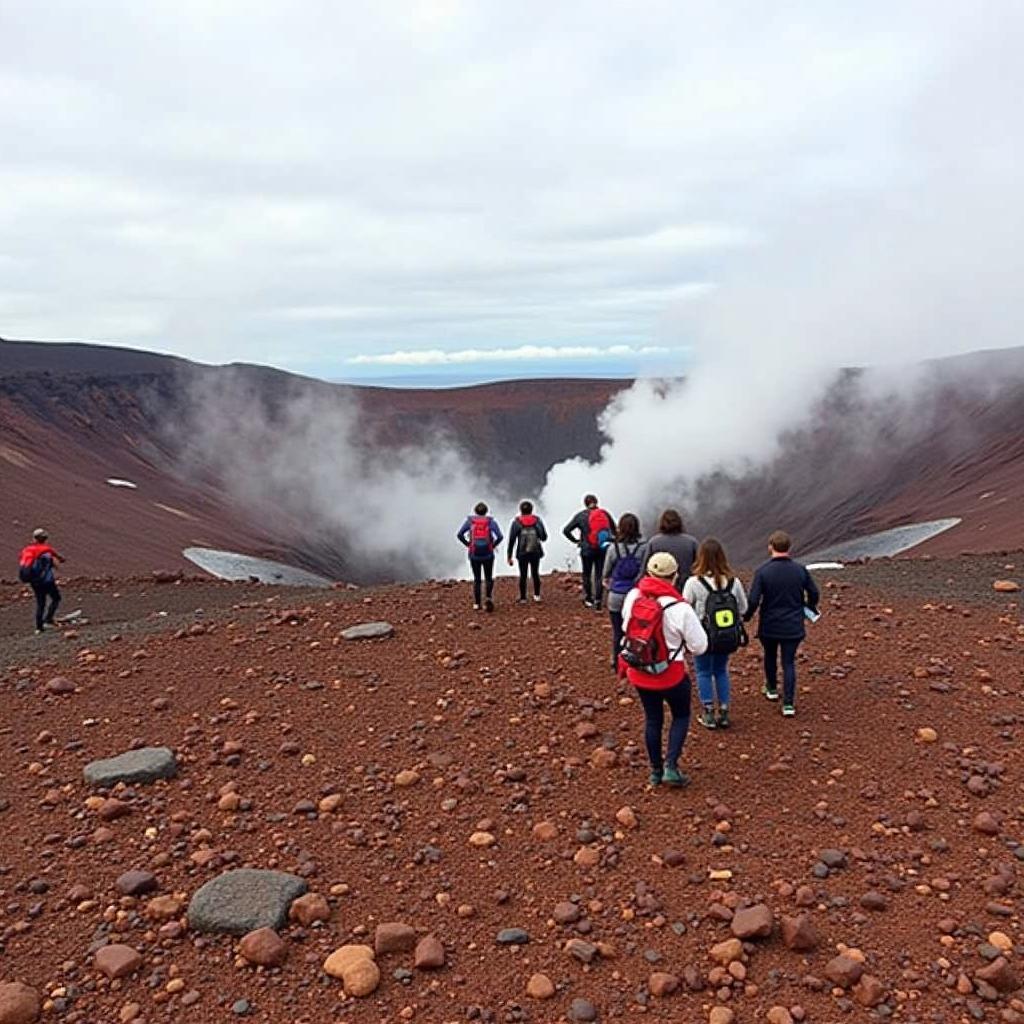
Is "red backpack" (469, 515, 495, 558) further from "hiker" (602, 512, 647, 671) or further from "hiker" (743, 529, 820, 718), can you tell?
"hiker" (743, 529, 820, 718)

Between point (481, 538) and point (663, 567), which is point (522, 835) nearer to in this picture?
point (663, 567)

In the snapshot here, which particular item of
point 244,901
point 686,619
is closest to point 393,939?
point 244,901

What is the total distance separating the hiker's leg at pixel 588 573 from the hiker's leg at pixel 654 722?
16.2 feet

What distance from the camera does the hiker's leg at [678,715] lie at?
602cm

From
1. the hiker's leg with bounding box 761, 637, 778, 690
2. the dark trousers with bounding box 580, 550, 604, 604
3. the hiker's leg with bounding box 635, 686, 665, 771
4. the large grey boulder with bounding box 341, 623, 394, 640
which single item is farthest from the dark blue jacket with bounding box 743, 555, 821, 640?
the large grey boulder with bounding box 341, 623, 394, 640

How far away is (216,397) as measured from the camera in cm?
7012

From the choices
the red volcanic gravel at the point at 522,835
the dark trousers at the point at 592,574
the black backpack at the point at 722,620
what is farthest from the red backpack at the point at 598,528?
the black backpack at the point at 722,620

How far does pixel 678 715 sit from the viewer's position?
6125 millimetres

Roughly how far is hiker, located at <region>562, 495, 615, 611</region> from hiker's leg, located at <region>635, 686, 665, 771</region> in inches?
170

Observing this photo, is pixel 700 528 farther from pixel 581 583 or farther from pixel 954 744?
pixel 954 744

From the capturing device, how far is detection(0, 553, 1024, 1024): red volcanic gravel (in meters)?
4.54

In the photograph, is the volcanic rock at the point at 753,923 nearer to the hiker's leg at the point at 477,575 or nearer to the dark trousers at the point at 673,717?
the dark trousers at the point at 673,717

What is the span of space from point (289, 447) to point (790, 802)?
67.1m

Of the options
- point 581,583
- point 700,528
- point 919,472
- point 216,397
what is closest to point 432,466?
point 216,397
